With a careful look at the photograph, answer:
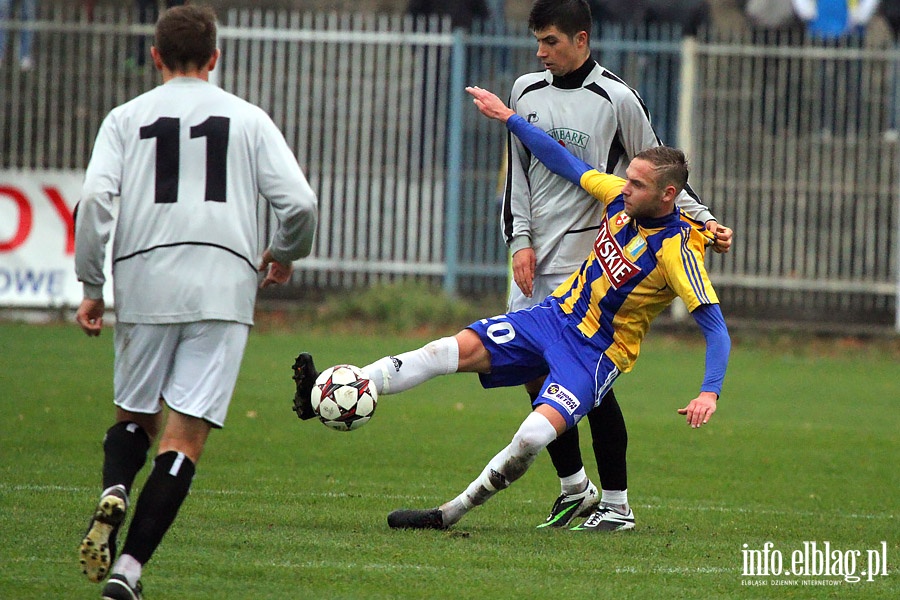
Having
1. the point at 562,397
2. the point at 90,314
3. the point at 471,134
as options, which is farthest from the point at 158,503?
the point at 471,134

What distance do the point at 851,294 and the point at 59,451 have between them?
10755mm

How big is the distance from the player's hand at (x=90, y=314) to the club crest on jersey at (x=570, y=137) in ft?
8.39

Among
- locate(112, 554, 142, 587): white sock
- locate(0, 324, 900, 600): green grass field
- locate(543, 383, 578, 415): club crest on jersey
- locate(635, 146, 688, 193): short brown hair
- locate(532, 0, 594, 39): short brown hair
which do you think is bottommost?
locate(0, 324, 900, 600): green grass field

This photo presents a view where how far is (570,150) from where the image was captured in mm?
6711

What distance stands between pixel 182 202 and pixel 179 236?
12 centimetres

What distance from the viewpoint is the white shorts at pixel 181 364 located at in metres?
4.82

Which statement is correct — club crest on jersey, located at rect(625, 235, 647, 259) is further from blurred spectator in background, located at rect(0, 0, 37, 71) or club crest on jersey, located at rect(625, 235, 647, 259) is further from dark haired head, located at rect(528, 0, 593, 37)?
blurred spectator in background, located at rect(0, 0, 37, 71)

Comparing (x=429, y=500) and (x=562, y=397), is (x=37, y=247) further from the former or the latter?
(x=562, y=397)

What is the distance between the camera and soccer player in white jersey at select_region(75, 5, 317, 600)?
4.77 meters

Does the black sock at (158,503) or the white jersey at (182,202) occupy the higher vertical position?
the white jersey at (182,202)

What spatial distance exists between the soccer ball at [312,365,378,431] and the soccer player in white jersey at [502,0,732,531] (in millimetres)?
1095

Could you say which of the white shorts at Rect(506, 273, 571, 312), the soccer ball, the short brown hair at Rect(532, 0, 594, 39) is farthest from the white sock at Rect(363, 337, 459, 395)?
the short brown hair at Rect(532, 0, 594, 39)

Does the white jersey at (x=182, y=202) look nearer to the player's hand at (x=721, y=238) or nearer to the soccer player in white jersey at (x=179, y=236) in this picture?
the soccer player in white jersey at (x=179, y=236)

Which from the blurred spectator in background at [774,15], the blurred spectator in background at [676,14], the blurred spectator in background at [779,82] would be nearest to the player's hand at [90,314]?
the blurred spectator in background at [779,82]
